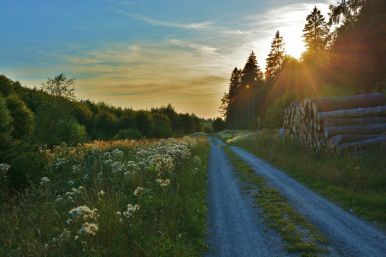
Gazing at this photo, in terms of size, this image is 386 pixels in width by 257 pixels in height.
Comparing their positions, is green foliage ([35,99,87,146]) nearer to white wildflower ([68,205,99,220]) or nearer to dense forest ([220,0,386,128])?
dense forest ([220,0,386,128])

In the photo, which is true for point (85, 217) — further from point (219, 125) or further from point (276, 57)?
point (219, 125)

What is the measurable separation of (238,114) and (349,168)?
321 feet

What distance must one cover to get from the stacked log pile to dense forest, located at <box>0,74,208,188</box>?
14479 millimetres

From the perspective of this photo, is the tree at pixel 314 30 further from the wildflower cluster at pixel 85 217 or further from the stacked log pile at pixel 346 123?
the wildflower cluster at pixel 85 217

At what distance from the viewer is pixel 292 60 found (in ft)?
225

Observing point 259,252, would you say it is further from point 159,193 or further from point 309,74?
point 309,74

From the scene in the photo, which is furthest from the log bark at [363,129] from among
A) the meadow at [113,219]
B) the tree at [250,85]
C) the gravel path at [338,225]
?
the tree at [250,85]

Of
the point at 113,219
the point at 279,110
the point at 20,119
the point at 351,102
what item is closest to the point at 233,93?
the point at 279,110

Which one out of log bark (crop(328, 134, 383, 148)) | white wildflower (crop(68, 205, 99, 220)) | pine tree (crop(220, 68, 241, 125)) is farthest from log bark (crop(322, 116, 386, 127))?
pine tree (crop(220, 68, 241, 125))

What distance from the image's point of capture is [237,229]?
890 centimetres

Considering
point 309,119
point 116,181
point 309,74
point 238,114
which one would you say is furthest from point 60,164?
point 238,114

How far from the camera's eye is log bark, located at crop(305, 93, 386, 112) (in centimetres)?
2025

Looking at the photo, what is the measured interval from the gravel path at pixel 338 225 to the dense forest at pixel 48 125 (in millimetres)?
9797

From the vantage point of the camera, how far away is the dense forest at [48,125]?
13.9m
